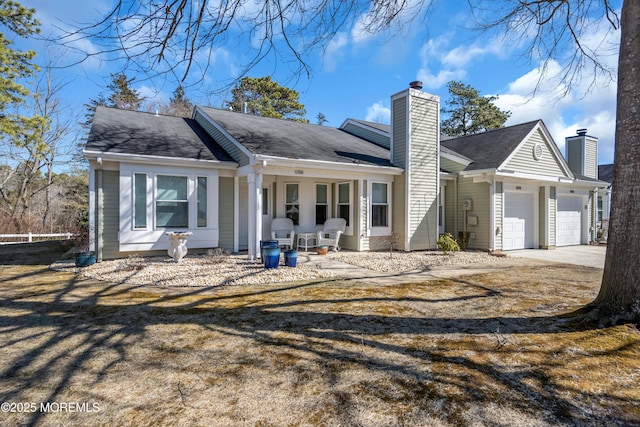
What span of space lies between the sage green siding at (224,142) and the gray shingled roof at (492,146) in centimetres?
763

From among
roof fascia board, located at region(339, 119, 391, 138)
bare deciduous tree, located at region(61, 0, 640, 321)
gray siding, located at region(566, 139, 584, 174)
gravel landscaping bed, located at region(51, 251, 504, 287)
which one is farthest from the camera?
gray siding, located at region(566, 139, 584, 174)

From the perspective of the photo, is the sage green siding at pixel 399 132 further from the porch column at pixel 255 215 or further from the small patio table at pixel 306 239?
the porch column at pixel 255 215

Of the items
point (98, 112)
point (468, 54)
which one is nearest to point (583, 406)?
point (468, 54)

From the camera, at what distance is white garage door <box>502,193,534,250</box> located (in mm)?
11789

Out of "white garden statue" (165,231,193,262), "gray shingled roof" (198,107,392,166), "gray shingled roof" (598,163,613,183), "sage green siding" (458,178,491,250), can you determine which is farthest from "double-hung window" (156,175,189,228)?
"gray shingled roof" (598,163,613,183)

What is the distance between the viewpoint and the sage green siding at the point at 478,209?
11.3 meters

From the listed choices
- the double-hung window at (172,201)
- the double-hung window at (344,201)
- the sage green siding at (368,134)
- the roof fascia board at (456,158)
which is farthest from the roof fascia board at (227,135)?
the roof fascia board at (456,158)

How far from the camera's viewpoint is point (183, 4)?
3623mm

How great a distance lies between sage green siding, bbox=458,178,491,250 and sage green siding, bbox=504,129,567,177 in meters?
1.12

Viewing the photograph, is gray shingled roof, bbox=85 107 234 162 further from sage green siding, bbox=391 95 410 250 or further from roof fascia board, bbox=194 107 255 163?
sage green siding, bbox=391 95 410 250

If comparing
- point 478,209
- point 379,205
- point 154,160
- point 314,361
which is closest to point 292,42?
point 314,361

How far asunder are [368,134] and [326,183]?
3.89m

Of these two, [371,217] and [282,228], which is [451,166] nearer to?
[371,217]

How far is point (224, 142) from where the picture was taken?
34.1 ft
